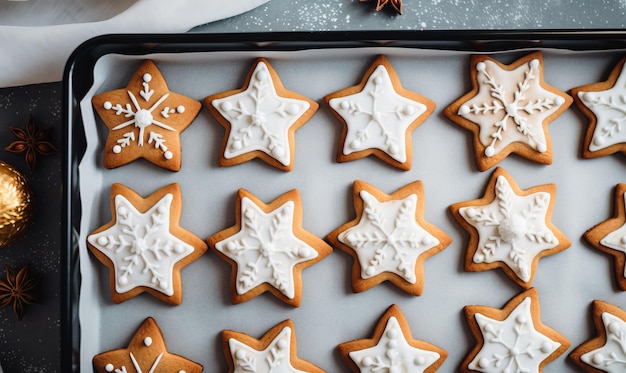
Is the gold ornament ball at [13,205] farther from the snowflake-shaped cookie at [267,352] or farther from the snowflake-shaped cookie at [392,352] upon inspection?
the snowflake-shaped cookie at [392,352]

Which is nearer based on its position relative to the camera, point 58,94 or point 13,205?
point 13,205

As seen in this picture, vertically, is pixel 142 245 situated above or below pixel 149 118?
below

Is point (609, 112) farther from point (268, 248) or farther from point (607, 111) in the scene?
point (268, 248)

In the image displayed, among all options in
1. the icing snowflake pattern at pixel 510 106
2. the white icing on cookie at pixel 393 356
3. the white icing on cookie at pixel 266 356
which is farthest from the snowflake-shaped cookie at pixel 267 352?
the icing snowflake pattern at pixel 510 106

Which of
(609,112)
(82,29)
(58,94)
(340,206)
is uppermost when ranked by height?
(82,29)

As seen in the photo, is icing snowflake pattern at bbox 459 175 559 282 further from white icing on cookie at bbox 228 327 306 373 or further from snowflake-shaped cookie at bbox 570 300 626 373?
white icing on cookie at bbox 228 327 306 373

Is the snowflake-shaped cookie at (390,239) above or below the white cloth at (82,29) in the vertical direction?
below

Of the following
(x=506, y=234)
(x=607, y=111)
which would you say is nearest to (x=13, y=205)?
(x=506, y=234)

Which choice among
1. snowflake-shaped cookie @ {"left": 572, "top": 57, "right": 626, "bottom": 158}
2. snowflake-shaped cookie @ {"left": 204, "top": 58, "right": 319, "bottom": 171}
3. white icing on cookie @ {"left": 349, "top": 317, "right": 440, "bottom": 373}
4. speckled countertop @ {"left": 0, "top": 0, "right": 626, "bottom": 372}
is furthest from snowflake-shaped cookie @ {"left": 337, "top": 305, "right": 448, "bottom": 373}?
speckled countertop @ {"left": 0, "top": 0, "right": 626, "bottom": 372}
